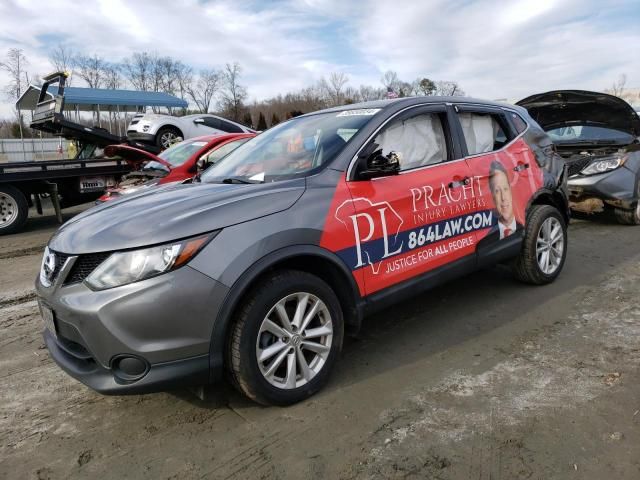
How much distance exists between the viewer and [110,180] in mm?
9516

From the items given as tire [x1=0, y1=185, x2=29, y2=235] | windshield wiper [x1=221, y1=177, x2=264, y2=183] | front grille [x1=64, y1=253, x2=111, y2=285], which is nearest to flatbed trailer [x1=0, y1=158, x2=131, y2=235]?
tire [x1=0, y1=185, x2=29, y2=235]

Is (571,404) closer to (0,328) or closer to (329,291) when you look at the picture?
(329,291)

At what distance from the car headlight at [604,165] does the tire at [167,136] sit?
405 inches

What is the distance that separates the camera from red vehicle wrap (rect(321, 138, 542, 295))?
9.73ft

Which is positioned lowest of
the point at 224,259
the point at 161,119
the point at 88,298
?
the point at 88,298

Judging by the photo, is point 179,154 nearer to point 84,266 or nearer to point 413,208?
point 413,208

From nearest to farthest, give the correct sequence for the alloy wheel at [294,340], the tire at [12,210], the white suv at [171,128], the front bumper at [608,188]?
the alloy wheel at [294,340] < the front bumper at [608,188] < the tire at [12,210] < the white suv at [171,128]

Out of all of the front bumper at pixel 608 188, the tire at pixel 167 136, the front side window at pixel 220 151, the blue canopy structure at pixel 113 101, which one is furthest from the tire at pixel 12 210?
the blue canopy structure at pixel 113 101

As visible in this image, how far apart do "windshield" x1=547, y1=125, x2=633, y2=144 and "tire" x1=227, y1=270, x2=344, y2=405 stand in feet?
22.6

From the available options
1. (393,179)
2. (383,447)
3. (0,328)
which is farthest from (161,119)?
(383,447)

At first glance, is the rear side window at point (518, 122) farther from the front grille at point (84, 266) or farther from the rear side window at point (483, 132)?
the front grille at point (84, 266)

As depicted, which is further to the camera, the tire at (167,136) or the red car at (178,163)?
the tire at (167,136)

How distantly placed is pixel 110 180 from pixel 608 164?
341 inches

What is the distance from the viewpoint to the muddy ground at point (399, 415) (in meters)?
2.32
